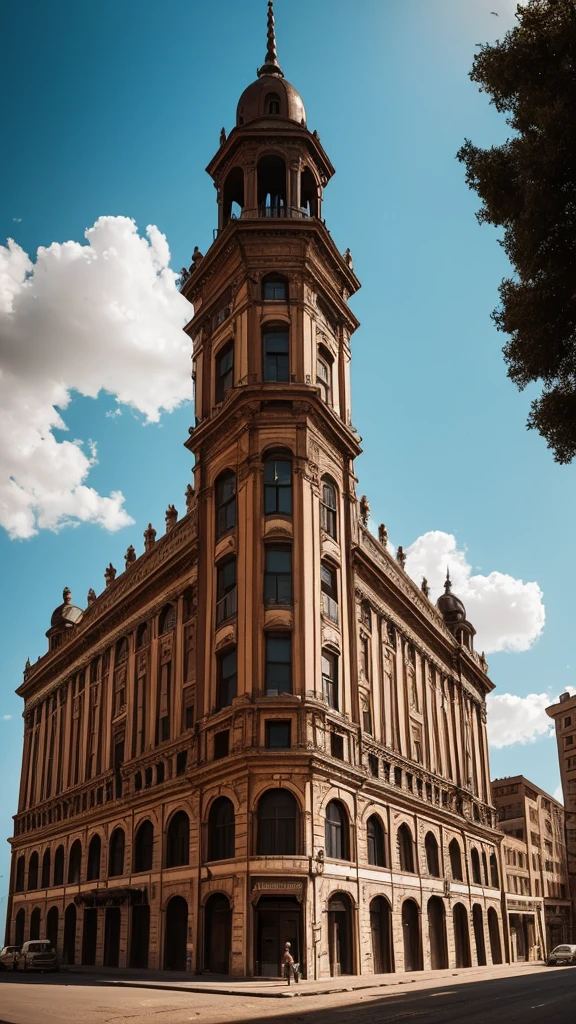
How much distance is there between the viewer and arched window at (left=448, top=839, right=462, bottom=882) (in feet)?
204

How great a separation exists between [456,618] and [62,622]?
32.8 m

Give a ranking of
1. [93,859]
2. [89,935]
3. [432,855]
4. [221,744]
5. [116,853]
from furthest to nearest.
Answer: [93,859] → [89,935] → [432,855] → [116,853] → [221,744]

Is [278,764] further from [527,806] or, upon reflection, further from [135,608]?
[527,806]

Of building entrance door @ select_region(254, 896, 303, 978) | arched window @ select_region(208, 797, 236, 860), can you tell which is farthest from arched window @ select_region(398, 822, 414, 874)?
building entrance door @ select_region(254, 896, 303, 978)

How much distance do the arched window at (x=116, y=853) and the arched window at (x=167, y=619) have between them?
11827mm

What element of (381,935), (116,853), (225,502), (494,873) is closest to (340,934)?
(381,935)

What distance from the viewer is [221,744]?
45688mm

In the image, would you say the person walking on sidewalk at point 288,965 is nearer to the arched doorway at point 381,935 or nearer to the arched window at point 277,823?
the arched window at point 277,823

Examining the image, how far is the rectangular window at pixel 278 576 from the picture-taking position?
45.5m

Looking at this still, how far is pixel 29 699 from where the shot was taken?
8488cm

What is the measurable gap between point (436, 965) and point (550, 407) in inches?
1683

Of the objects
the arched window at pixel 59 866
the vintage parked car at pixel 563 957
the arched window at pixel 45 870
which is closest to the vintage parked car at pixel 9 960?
the arched window at pixel 59 866

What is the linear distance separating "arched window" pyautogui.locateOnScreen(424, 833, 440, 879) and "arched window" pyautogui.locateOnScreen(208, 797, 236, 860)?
681 inches

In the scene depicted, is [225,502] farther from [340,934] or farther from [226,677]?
[340,934]
